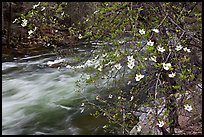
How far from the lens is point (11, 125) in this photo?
5773mm

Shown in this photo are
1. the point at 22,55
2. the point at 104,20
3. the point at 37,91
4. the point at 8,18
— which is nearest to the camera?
the point at 104,20

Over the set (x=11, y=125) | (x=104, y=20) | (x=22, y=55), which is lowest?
(x=11, y=125)

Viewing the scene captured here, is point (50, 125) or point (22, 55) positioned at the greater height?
point (22, 55)

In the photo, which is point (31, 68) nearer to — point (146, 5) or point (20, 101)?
point (20, 101)

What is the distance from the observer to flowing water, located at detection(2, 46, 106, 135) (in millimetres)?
5496

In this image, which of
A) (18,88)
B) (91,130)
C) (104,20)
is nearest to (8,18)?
(18,88)

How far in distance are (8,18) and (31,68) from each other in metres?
5.88

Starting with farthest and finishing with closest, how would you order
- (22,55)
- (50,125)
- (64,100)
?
1. (22,55)
2. (64,100)
3. (50,125)

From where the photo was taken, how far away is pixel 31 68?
1028cm

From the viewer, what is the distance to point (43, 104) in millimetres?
6719

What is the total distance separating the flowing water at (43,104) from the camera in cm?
550

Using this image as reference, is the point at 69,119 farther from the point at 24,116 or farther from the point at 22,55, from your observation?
the point at 22,55

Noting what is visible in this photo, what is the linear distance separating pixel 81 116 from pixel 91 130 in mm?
724

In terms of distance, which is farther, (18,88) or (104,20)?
(18,88)
